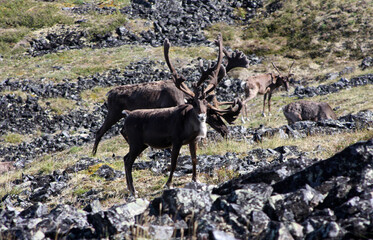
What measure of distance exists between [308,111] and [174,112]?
30.9 ft

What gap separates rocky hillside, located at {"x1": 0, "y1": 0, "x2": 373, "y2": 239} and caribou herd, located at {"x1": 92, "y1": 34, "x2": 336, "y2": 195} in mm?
921

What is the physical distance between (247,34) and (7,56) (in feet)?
74.7

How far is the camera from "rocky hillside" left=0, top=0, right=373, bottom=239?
15.9 feet

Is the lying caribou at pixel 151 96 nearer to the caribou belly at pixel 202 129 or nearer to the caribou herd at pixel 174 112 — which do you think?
the caribou herd at pixel 174 112

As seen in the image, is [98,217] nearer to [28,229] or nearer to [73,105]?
[28,229]

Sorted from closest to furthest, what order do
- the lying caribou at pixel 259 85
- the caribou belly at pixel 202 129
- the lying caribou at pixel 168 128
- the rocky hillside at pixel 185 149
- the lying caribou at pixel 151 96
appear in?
the rocky hillside at pixel 185 149 → the caribou belly at pixel 202 129 → the lying caribou at pixel 168 128 → the lying caribou at pixel 151 96 → the lying caribou at pixel 259 85

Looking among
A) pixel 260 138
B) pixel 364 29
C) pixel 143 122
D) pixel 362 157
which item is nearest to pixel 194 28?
pixel 364 29

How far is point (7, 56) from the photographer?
112 ft

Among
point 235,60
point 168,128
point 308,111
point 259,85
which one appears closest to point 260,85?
point 259,85

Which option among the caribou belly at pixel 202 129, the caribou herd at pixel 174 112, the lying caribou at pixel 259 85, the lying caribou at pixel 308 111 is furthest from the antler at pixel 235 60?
the lying caribou at pixel 259 85

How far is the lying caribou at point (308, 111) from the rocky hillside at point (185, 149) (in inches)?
62.7

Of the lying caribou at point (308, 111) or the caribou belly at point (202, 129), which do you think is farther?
the lying caribou at point (308, 111)

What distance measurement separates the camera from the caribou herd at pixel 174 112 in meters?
8.34

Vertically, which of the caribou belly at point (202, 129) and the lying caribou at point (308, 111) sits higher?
the caribou belly at point (202, 129)
